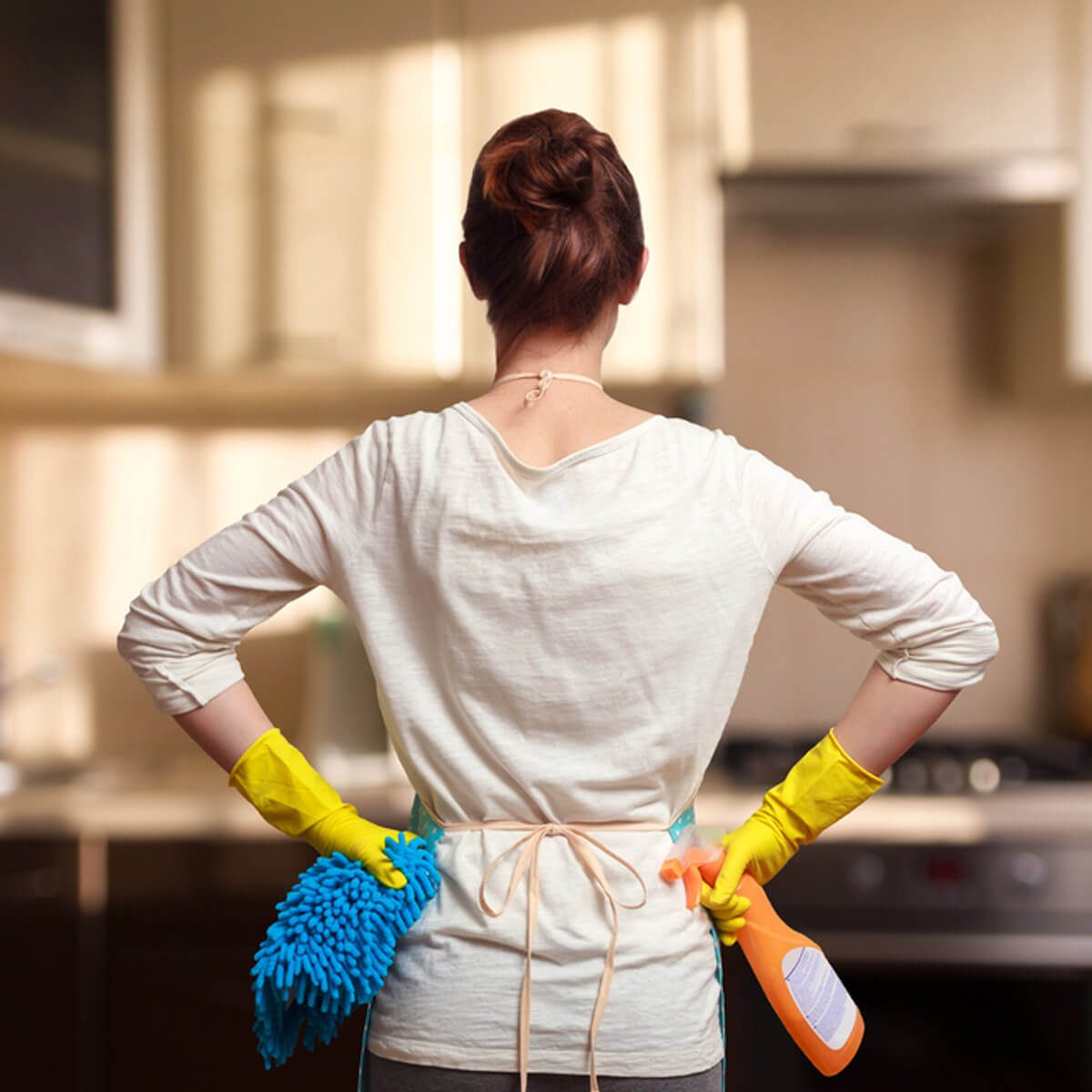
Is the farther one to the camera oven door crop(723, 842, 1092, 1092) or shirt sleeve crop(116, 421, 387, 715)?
oven door crop(723, 842, 1092, 1092)

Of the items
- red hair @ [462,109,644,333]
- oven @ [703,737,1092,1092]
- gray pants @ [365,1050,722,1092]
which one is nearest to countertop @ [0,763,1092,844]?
oven @ [703,737,1092,1092]

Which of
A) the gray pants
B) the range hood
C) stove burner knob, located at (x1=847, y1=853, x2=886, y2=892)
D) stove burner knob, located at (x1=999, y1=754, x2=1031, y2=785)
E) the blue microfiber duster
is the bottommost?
stove burner knob, located at (x1=847, y1=853, x2=886, y2=892)

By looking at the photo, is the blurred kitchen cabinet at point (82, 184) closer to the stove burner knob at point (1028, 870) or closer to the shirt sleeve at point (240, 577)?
the shirt sleeve at point (240, 577)

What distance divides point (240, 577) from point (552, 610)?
0.75 ft

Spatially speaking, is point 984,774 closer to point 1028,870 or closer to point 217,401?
point 1028,870

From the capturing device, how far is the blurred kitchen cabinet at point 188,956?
2.05 meters

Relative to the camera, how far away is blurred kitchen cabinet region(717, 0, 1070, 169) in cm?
214

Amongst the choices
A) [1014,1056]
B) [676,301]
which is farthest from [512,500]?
[1014,1056]

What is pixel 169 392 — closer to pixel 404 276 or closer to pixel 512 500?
pixel 404 276

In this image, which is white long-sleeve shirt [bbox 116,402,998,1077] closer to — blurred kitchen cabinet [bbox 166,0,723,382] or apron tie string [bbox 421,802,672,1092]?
apron tie string [bbox 421,802,672,1092]

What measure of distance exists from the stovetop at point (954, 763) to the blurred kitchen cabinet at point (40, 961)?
1026 mm

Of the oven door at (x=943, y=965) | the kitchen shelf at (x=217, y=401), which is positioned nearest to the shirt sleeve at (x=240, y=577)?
the oven door at (x=943, y=965)

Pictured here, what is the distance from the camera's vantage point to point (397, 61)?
7.23 feet

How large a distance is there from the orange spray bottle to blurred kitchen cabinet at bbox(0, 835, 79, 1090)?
1308 millimetres
